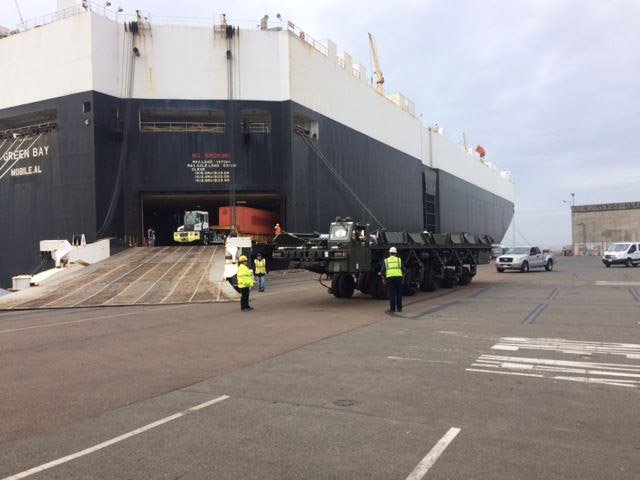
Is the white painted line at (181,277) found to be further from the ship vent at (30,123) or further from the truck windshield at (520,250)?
the truck windshield at (520,250)

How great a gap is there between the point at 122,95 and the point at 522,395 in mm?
33509

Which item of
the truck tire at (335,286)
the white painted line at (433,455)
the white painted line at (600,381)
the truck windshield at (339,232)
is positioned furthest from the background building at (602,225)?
the white painted line at (433,455)

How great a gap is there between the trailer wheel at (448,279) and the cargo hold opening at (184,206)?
15866 millimetres

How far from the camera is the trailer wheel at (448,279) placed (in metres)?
22.0

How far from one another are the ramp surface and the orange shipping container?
5.48m

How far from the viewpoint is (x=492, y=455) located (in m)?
4.20

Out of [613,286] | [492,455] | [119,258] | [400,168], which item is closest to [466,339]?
[492,455]

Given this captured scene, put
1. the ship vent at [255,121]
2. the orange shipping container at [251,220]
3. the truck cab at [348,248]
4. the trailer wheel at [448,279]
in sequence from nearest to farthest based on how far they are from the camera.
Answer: the truck cab at [348,248], the trailer wheel at [448,279], the orange shipping container at [251,220], the ship vent at [255,121]

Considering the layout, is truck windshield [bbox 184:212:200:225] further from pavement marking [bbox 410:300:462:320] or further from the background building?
the background building

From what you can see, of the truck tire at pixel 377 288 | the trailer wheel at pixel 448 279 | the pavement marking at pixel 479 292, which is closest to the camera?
the truck tire at pixel 377 288

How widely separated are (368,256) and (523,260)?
20.0 meters

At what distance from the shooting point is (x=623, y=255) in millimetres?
38250

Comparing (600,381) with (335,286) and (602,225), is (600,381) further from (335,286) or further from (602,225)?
(602,225)

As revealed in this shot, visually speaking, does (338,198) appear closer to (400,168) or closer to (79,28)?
(400,168)
